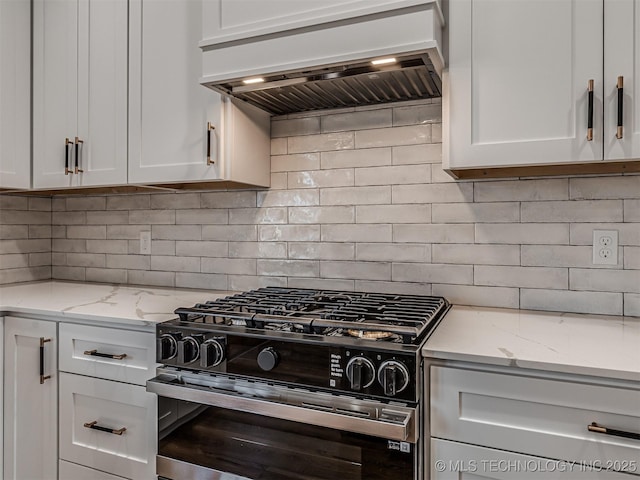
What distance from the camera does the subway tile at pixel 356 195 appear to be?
1818mm

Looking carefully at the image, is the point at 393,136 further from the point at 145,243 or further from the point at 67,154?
the point at 67,154

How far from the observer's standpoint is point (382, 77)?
1.53 metres

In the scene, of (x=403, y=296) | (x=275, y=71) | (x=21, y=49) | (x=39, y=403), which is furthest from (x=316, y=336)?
(x=21, y=49)

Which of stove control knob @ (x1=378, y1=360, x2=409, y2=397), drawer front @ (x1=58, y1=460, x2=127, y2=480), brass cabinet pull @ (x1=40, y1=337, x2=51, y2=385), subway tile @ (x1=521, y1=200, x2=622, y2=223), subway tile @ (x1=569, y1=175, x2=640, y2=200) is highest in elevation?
subway tile @ (x1=569, y1=175, x2=640, y2=200)

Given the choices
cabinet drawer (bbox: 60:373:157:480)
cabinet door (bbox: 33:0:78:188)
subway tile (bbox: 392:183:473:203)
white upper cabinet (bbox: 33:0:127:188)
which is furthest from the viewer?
cabinet door (bbox: 33:0:78:188)

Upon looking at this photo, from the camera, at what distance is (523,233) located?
1.62 meters

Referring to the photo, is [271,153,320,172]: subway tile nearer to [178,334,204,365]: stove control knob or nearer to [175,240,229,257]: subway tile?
[175,240,229,257]: subway tile

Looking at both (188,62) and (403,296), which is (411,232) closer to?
(403,296)

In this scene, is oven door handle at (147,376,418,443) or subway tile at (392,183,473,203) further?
subway tile at (392,183,473,203)

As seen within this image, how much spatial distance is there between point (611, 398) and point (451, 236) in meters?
0.85

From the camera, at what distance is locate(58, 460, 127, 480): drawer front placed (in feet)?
5.12

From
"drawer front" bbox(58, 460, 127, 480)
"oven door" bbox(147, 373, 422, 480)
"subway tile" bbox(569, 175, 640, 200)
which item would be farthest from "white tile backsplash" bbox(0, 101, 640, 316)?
"drawer front" bbox(58, 460, 127, 480)

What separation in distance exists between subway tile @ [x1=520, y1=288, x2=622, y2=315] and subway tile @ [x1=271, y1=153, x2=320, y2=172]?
1002mm

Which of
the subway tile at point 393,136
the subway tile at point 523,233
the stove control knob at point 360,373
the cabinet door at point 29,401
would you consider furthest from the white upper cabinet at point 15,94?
the subway tile at point 523,233
